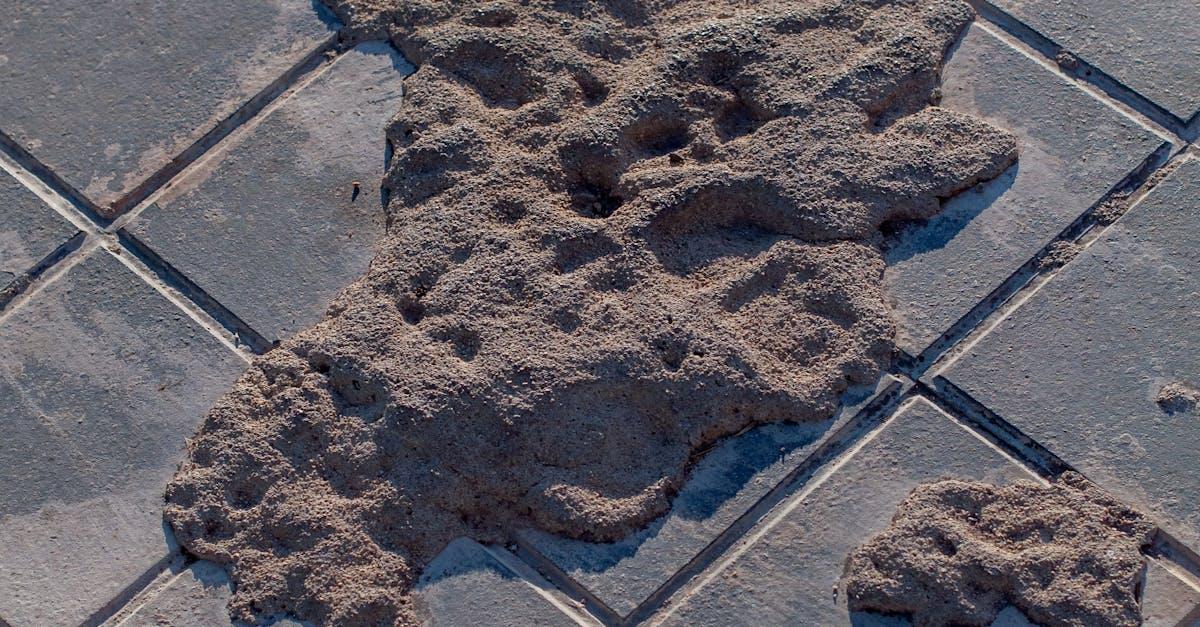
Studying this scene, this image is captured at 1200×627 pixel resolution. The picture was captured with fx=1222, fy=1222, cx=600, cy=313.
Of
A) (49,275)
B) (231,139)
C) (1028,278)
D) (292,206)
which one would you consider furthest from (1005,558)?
Answer: (49,275)

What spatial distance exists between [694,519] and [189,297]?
46.0 inches

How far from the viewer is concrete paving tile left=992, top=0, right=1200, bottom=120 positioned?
2.72m

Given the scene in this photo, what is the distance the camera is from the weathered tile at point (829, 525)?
2320 mm

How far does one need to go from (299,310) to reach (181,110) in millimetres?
609

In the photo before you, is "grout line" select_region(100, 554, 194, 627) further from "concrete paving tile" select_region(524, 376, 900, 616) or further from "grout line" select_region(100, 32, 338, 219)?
"grout line" select_region(100, 32, 338, 219)

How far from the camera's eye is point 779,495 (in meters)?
2.40

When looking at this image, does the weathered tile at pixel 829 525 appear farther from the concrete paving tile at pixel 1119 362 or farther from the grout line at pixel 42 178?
the grout line at pixel 42 178

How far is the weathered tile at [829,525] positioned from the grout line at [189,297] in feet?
3.44

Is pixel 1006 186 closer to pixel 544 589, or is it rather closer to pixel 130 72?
pixel 544 589

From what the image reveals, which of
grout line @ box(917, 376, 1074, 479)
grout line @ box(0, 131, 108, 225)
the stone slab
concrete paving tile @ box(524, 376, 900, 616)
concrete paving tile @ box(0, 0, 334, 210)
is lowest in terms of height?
the stone slab

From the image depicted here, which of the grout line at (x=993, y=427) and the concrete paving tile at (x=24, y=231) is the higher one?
the concrete paving tile at (x=24, y=231)

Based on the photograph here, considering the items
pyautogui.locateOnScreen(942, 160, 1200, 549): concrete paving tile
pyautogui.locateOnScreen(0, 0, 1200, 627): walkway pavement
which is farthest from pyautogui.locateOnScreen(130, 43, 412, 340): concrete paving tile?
pyautogui.locateOnScreen(942, 160, 1200, 549): concrete paving tile

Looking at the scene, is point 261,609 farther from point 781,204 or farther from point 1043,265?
point 1043,265

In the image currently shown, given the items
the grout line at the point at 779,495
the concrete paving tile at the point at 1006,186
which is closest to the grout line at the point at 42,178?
the grout line at the point at 779,495
